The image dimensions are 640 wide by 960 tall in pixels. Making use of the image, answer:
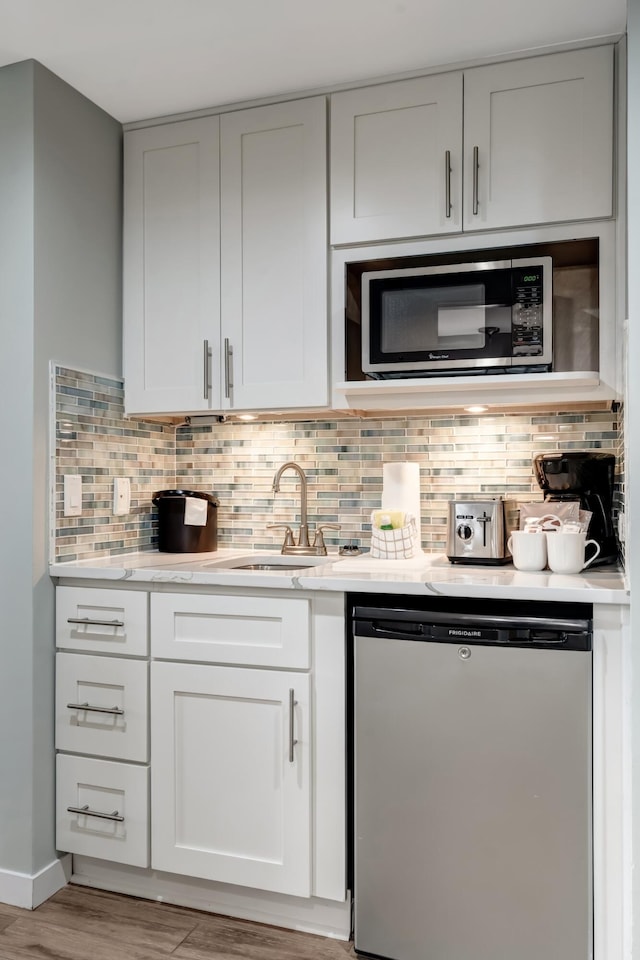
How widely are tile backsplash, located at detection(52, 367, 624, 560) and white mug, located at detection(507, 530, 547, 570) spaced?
0.83ft

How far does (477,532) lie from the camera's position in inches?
87.3

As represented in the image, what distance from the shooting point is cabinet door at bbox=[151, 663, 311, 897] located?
198cm

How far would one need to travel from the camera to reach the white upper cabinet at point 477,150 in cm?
201

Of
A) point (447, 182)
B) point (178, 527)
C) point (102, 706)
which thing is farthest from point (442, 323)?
point (102, 706)

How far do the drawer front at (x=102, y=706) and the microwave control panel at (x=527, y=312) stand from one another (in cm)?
141

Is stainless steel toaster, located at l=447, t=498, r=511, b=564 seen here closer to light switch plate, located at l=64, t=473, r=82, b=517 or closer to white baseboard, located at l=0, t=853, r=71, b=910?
light switch plate, located at l=64, t=473, r=82, b=517

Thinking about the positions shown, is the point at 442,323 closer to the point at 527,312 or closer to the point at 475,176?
the point at 527,312

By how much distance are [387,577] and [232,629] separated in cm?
47

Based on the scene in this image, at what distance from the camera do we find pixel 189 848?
209 cm

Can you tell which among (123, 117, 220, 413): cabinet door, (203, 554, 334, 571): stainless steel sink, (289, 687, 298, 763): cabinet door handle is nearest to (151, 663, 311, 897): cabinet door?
(289, 687, 298, 763): cabinet door handle

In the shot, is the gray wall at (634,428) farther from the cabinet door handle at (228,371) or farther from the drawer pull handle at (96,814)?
the drawer pull handle at (96,814)

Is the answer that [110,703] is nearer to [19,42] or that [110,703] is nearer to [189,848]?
[189,848]

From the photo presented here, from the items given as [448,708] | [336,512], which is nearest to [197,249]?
[336,512]

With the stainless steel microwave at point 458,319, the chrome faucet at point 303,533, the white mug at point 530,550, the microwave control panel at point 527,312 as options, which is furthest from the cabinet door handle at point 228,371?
the white mug at point 530,550
